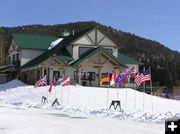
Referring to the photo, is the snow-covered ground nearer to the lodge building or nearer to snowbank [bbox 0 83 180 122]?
snowbank [bbox 0 83 180 122]

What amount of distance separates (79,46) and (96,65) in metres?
4.10

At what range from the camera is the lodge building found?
4138 centimetres

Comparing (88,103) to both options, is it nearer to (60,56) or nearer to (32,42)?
(60,56)

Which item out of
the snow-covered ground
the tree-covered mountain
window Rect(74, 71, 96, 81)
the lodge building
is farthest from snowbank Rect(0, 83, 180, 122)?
the tree-covered mountain

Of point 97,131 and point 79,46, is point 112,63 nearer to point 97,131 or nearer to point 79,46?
point 79,46

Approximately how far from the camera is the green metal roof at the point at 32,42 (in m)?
48.2

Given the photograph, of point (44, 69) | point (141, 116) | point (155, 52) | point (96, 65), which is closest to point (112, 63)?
point (96, 65)

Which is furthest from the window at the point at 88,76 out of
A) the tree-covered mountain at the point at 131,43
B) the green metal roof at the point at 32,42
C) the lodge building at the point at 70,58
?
the tree-covered mountain at the point at 131,43

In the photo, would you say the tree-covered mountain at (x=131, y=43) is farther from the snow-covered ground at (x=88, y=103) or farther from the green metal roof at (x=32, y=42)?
the snow-covered ground at (x=88, y=103)

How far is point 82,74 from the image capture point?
44500mm

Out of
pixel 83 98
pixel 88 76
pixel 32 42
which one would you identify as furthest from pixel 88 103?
pixel 32 42

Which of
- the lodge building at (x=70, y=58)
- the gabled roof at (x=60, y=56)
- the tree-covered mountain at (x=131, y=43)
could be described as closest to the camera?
the lodge building at (x=70, y=58)

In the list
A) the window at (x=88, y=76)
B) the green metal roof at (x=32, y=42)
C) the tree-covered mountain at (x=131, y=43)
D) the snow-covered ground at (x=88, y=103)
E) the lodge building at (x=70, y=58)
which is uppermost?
the tree-covered mountain at (x=131, y=43)

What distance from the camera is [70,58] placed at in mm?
43719
